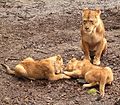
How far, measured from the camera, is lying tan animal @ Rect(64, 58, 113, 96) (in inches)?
273

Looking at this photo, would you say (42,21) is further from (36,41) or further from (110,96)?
(110,96)

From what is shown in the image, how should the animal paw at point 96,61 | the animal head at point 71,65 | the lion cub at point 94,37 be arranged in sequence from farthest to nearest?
the animal paw at point 96,61, the lion cub at point 94,37, the animal head at point 71,65

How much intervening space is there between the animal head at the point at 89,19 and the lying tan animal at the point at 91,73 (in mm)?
610

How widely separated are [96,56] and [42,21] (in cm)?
378

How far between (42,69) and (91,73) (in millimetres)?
859

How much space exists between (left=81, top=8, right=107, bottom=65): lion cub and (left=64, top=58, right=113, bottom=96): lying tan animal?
0.65 metres

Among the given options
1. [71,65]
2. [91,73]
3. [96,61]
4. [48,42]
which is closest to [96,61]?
[96,61]

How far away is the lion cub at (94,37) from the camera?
7738mm

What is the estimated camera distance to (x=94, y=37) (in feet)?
26.9

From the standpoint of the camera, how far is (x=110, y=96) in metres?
6.80

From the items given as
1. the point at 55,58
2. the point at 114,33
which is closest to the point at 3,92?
the point at 55,58

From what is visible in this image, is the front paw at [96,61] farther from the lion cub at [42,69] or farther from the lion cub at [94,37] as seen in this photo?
the lion cub at [42,69]

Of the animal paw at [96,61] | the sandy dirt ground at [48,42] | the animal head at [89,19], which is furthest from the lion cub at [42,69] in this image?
the animal paw at [96,61]

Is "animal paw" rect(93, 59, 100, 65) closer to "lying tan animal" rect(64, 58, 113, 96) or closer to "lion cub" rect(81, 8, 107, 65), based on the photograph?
"lion cub" rect(81, 8, 107, 65)
